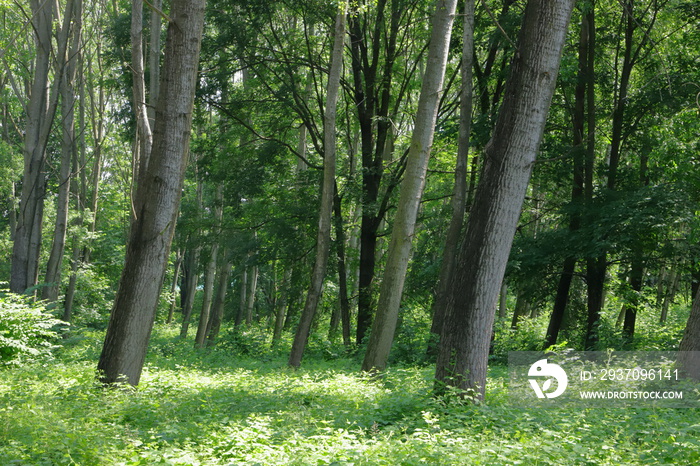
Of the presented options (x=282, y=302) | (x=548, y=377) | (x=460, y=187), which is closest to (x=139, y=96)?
(x=460, y=187)

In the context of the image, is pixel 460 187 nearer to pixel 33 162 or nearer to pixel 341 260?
pixel 341 260

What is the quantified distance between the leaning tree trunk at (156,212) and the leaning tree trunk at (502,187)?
363 cm

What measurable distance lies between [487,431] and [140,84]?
6.86m

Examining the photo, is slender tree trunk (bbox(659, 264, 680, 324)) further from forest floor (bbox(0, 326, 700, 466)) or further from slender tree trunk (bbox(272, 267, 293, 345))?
slender tree trunk (bbox(272, 267, 293, 345))

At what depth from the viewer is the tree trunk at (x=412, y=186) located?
9.59m

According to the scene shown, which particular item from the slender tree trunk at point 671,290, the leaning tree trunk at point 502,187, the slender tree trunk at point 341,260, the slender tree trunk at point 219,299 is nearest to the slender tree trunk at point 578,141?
the slender tree trunk at point 671,290

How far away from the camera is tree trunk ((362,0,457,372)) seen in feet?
31.5

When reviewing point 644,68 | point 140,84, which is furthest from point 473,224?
point 644,68

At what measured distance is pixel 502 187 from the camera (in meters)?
6.36

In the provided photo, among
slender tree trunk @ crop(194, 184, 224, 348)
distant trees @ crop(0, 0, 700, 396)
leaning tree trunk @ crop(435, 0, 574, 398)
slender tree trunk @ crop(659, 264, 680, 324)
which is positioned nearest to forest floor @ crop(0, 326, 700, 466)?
leaning tree trunk @ crop(435, 0, 574, 398)

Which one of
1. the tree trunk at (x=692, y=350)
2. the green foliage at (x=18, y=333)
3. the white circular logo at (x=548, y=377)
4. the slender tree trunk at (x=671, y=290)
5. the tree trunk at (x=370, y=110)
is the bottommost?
the green foliage at (x=18, y=333)

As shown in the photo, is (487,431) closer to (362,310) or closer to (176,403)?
(176,403)

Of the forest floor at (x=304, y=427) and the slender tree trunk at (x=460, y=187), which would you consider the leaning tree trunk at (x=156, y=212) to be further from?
the slender tree trunk at (x=460, y=187)

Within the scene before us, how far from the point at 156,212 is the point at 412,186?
413 centimetres
